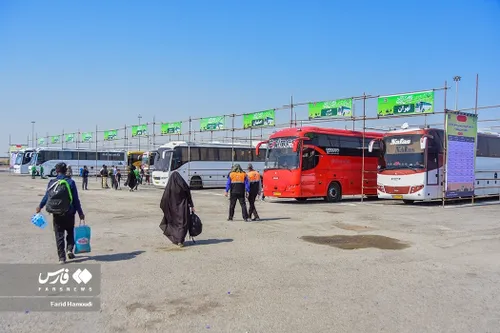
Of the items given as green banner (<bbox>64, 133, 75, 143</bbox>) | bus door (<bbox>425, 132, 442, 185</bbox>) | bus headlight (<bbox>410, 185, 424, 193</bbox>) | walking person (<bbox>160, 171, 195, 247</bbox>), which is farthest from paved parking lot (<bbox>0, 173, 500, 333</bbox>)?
green banner (<bbox>64, 133, 75, 143</bbox>)

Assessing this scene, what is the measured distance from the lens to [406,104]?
20.8 meters

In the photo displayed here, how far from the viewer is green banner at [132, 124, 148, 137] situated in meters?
42.5

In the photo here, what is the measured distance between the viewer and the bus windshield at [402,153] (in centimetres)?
1833

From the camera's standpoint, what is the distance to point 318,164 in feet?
64.9

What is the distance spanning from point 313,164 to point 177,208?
11.8 m

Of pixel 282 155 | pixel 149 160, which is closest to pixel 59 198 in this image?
pixel 282 155

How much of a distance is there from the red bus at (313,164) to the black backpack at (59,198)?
1292 centimetres

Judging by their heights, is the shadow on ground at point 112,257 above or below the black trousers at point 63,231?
below

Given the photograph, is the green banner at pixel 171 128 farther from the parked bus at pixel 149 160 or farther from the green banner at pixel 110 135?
the green banner at pixel 110 135

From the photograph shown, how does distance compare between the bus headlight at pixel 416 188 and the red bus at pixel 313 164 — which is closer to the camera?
the bus headlight at pixel 416 188

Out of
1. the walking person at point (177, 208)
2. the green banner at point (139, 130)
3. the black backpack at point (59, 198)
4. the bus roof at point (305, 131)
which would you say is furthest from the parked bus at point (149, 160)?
the black backpack at point (59, 198)

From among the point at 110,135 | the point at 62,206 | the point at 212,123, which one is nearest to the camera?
the point at 62,206

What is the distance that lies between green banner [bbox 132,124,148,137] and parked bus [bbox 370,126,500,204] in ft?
90.9

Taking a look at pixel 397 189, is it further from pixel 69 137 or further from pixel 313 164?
pixel 69 137
